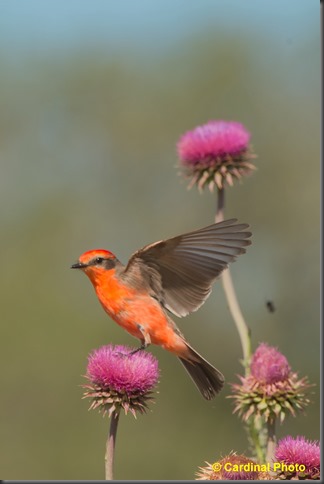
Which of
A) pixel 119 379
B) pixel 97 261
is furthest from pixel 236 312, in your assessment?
pixel 119 379

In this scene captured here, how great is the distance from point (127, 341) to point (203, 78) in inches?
268

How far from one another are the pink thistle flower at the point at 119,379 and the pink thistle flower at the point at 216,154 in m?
2.29

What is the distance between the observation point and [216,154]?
7234 millimetres

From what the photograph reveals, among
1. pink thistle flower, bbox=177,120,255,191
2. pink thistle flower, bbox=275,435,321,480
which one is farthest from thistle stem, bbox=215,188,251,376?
pink thistle flower, bbox=275,435,321,480

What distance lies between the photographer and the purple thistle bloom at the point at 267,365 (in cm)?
580

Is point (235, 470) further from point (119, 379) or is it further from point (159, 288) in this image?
point (159, 288)

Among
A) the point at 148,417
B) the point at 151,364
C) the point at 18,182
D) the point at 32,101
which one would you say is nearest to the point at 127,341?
the point at 148,417

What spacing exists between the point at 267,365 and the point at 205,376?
0.37m

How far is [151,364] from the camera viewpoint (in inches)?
202

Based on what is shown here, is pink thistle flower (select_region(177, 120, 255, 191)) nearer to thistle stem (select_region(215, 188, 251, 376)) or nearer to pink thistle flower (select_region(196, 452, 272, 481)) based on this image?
Answer: thistle stem (select_region(215, 188, 251, 376))

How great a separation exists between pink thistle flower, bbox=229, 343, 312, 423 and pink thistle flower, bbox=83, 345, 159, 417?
82 centimetres

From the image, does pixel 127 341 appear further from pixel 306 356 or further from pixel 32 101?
pixel 32 101

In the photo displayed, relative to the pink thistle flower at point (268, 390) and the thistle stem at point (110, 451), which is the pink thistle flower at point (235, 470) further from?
the pink thistle flower at point (268, 390)

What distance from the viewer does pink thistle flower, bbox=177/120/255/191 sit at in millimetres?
7199
